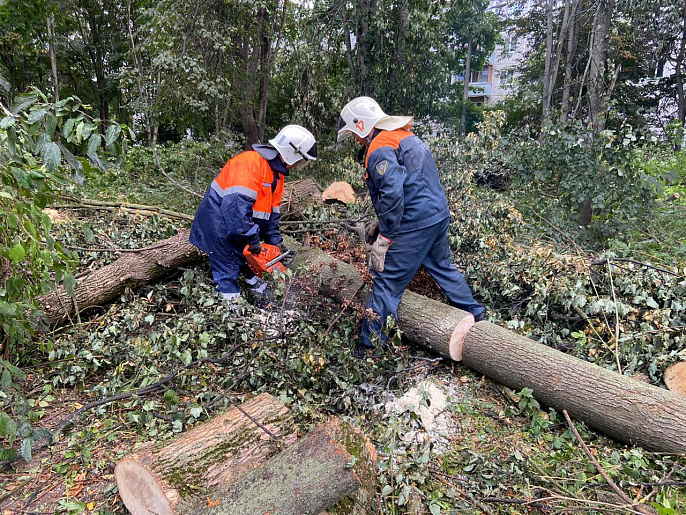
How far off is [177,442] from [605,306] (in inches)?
117

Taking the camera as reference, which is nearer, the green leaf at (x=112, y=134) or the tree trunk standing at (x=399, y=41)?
the green leaf at (x=112, y=134)

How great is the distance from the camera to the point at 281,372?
2.85 metres

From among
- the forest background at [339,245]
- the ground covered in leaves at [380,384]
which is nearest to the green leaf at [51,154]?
the forest background at [339,245]

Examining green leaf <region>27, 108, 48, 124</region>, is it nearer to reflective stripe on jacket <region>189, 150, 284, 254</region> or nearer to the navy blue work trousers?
reflective stripe on jacket <region>189, 150, 284, 254</region>

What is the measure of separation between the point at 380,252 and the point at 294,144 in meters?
1.19

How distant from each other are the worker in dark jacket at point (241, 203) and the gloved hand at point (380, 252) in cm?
99

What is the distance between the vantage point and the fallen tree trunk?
229cm

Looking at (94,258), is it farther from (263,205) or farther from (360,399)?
(360,399)

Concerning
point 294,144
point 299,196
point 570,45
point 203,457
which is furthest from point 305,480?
point 570,45

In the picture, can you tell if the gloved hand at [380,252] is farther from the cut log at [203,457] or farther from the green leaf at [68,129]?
the green leaf at [68,129]

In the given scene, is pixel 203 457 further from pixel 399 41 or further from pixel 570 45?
pixel 570 45

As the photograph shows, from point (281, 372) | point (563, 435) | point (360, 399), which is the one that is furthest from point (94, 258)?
point (563, 435)

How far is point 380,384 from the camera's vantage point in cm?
288

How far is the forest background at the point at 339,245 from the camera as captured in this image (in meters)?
2.09
